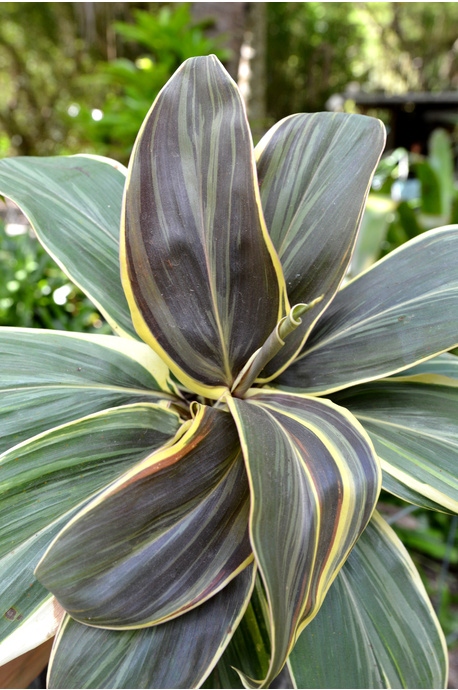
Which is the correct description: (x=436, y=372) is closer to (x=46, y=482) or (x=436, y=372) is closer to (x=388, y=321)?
(x=388, y=321)

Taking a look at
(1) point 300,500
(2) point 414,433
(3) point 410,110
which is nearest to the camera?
(1) point 300,500

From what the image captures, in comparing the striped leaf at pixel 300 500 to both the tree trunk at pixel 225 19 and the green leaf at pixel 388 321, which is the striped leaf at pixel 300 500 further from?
the tree trunk at pixel 225 19

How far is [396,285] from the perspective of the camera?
16.4 inches

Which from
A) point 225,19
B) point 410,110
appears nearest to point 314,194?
point 225,19

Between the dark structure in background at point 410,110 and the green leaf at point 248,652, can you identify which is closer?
the green leaf at point 248,652

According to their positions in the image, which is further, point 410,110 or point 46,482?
point 410,110

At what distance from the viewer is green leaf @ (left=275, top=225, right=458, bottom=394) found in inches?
15.0

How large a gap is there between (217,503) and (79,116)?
1782mm

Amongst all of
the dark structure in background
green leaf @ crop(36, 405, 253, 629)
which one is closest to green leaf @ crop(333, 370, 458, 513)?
green leaf @ crop(36, 405, 253, 629)

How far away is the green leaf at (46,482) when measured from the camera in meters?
0.34

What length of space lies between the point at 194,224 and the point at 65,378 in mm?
178

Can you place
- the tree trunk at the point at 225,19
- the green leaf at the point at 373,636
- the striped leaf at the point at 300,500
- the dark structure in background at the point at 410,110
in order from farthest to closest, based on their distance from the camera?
1. the dark structure in background at the point at 410,110
2. the tree trunk at the point at 225,19
3. the green leaf at the point at 373,636
4. the striped leaf at the point at 300,500

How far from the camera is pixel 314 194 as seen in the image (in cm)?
41

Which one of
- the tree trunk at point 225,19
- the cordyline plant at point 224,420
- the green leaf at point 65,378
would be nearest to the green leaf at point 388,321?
the cordyline plant at point 224,420
